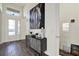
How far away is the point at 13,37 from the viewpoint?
2.15 meters

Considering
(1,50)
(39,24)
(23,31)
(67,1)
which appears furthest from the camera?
(39,24)

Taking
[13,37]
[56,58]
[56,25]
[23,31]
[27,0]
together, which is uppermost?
[27,0]

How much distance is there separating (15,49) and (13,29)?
1.42ft

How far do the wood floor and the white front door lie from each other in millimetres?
132

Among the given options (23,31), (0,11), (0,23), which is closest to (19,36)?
(23,31)

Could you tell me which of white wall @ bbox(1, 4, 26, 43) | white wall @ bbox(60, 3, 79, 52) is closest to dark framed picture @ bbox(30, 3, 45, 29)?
white wall @ bbox(1, 4, 26, 43)

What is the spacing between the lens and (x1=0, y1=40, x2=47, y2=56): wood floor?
6.17ft

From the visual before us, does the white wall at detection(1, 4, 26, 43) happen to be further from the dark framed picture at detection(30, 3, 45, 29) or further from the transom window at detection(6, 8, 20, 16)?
the dark framed picture at detection(30, 3, 45, 29)

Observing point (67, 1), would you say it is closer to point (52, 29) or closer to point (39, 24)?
point (52, 29)

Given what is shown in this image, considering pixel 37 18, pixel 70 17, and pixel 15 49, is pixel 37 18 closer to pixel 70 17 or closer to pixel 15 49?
pixel 70 17

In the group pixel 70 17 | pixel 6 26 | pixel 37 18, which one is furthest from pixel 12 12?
pixel 70 17

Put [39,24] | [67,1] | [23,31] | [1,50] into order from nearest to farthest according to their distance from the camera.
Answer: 1. [67,1]
2. [1,50]
3. [23,31]
4. [39,24]

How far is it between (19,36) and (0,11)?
2.29ft

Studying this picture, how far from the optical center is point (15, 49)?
201cm
